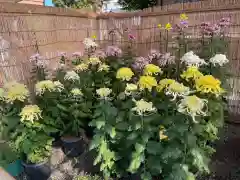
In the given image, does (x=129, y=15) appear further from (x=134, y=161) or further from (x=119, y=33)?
(x=134, y=161)

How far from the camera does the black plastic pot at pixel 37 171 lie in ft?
6.79

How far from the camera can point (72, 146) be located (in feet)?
8.11

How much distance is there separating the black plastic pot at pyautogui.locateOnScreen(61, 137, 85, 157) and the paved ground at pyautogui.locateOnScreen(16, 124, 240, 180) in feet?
0.19

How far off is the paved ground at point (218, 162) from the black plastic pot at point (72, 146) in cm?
6

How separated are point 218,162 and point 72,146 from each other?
161 centimetres

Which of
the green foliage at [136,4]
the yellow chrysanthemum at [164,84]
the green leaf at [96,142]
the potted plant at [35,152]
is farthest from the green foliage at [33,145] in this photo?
the green foliage at [136,4]

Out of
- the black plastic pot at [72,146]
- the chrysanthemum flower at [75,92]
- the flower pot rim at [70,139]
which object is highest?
the chrysanthemum flower at [75,92]

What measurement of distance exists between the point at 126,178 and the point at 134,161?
0.45m

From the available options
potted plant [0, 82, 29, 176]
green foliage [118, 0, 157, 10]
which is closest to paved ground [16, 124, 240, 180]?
potted plant [0, 82, 29, 176]

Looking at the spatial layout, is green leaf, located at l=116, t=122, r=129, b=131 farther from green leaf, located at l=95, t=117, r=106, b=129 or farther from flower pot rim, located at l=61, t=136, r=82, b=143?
flower pot rim, located at l=61, t=136, r=82, b=143

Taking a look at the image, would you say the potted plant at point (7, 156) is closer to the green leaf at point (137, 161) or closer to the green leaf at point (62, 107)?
the green leaf at point (62, 107)

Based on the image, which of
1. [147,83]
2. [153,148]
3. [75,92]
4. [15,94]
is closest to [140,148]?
[153,148]

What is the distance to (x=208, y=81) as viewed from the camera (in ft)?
5.12

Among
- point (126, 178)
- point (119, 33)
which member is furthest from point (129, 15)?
point (126, 178)
